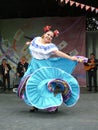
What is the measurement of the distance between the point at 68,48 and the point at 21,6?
2312 mm

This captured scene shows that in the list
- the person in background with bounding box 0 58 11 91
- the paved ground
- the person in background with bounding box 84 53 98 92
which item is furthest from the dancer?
the person in background with bounding box 0 58 11 91

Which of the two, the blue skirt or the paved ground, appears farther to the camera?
the blue skirt

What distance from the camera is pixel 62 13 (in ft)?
52.7

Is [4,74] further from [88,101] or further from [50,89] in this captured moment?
[50,89]

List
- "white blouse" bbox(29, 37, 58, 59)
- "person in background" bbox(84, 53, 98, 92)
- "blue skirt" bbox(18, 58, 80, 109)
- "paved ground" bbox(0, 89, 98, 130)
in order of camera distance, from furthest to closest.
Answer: "person in background" bbox(84, 53, 98, 92), "white blouse" bbox(29, 37, 58, 59), "blue skirt" bbox(18, 58, 80, 109), "paved ground" bbox(0, 89, 98, 130)

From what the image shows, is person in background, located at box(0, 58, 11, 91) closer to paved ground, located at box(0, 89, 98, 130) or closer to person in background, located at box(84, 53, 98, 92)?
person in background, located at box(84, 53, 98, 92)

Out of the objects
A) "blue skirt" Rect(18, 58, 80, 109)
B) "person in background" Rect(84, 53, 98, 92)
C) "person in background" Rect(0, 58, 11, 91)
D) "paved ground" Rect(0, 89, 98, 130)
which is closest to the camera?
"paved ground" Rect(0, 89, 98, 130)

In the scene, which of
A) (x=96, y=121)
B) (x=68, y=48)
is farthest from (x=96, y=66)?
(x=96, y=121)

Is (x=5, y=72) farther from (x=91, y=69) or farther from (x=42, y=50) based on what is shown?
(x=42, y=50)

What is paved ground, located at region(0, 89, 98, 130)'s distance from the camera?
26.2 ft

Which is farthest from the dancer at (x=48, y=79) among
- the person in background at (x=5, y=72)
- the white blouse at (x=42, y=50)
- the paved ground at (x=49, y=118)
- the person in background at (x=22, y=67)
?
the person in background at (x=5, y=72)

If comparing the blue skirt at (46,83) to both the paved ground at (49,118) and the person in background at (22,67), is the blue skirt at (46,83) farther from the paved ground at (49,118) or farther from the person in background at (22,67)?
the person in background at (22,67)

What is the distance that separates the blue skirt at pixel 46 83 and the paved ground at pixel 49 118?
0.29 metres

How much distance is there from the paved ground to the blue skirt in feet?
0.96
